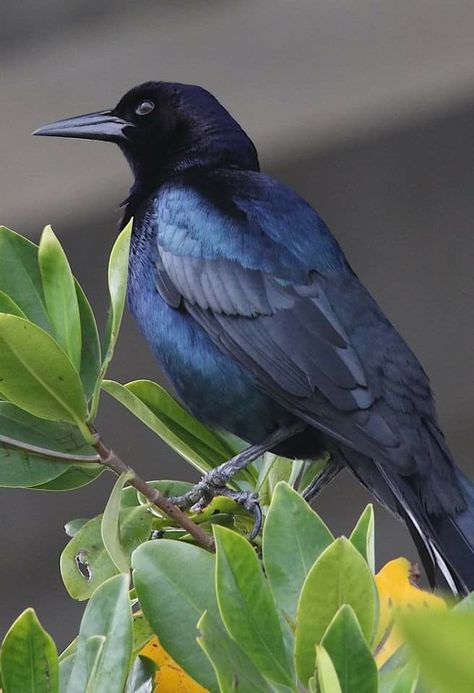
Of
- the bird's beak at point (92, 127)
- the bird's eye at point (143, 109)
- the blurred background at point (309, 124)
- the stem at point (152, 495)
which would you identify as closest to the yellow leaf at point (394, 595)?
the stem at point (152, 495)

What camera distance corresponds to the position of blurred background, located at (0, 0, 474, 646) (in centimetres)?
345

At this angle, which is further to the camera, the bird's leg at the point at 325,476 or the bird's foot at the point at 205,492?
the bird's leg at the point at 325,476

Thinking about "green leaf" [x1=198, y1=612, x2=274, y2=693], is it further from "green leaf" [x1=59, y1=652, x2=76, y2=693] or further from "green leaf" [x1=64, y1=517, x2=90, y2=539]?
"green leaf" [x1=64, y1=517, x2=90, y2=539]

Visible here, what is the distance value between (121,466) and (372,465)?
26.4 inches

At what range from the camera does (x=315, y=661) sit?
727mm

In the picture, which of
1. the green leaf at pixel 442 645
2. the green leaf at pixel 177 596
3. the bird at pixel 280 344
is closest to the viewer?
the green leaf at pixel 442 645

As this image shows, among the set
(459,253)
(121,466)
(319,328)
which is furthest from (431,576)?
(459,253)

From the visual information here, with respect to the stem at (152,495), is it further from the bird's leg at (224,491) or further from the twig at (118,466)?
the bird's leg at (224,491)

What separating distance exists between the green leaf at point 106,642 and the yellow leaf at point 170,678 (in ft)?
0.50

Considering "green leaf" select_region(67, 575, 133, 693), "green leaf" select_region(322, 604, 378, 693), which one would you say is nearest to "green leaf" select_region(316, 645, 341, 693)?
"green leaf" select_region(322, 604, 378, 693)

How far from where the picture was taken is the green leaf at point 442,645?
0.37 m

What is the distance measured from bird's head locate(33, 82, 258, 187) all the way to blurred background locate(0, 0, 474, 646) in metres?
1.10

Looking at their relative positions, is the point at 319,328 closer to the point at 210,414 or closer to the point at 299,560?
the point at 210,414

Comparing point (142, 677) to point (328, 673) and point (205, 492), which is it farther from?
point (205, 492)
